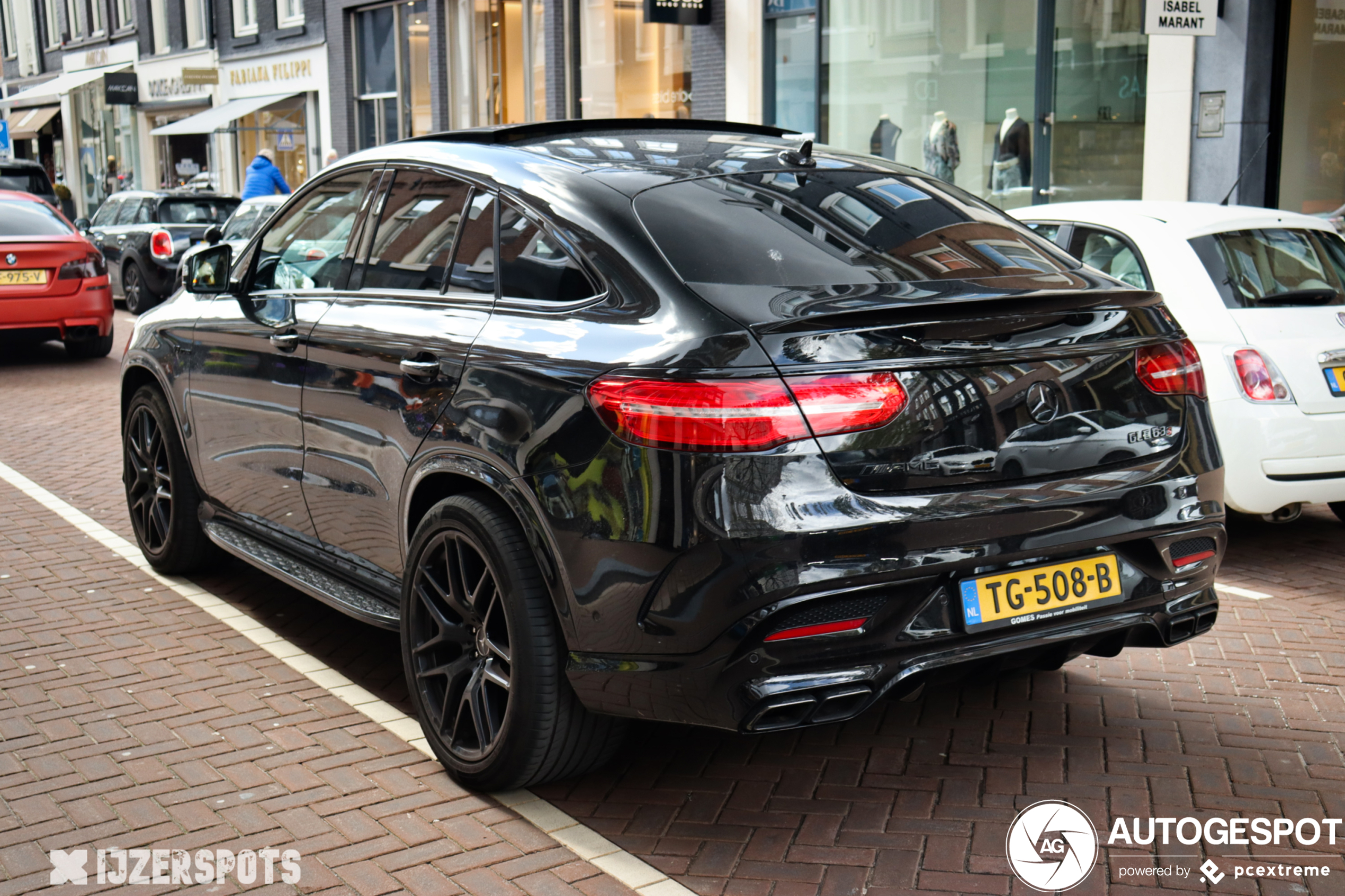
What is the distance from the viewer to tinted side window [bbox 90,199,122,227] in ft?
62.8

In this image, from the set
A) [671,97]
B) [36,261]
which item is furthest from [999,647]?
[671,97]

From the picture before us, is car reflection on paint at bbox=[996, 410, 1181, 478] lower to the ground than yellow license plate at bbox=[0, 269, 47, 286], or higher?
higher

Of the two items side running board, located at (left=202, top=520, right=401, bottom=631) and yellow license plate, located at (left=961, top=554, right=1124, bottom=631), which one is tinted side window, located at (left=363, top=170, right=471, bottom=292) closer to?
side running board, located at (left=202, top=520, right=401, bottom=631)

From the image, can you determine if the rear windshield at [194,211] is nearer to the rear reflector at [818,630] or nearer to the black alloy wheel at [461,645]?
Answer: the black alloy wheel at [461,645]

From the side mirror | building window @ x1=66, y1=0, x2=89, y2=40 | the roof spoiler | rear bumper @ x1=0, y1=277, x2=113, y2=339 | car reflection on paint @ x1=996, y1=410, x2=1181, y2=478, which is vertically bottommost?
rear bumper @ x1=0, y1=277, x2=113, y2=339

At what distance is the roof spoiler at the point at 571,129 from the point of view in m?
4.27

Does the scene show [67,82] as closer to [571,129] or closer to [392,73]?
[392,73]

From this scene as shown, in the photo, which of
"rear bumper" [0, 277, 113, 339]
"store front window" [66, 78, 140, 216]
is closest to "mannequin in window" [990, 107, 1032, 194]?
"rear bumper" [0, 277, 113, 339]

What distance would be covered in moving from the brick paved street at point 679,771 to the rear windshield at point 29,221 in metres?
8.62

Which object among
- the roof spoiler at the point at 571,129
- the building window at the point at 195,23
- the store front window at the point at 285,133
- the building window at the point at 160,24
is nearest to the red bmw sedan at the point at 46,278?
the roof spoiler at the point at 571,129

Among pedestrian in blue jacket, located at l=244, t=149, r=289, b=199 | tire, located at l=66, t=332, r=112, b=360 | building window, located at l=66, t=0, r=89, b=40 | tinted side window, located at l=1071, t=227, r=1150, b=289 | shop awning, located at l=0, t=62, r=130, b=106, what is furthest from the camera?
building window, located at l=66, t=0, r=89, b=40

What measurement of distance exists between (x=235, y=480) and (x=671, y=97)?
1469cm

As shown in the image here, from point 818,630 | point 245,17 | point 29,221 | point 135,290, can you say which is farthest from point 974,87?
point 245,17

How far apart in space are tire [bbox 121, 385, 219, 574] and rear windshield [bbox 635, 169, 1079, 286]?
9.47 ft
